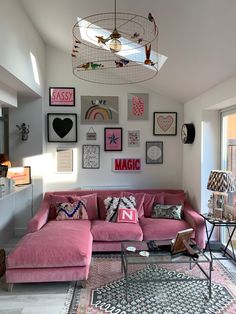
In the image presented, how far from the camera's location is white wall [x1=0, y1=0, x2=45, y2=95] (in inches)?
105


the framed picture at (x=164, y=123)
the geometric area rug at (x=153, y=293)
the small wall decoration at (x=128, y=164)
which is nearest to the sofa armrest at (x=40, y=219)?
the geometric area rug at (x=153, y=293)

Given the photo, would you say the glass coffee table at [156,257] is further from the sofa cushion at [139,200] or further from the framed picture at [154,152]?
the framed picture at [154,152]

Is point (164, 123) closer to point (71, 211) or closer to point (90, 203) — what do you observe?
point (90, 203)

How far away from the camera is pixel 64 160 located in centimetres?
452

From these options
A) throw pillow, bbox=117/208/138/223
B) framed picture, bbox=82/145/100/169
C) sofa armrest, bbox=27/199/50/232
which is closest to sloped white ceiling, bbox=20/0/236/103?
framed picture, bbox=82/145/100/169

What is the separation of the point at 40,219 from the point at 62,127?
1.58 meters

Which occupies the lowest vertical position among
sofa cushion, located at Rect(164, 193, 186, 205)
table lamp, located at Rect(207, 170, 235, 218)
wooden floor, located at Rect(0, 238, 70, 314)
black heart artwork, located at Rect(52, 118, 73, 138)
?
wooden floor, located at Rect(0, 238, 70, 314)

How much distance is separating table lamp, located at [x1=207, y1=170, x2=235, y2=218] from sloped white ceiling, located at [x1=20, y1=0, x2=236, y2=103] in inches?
44.0

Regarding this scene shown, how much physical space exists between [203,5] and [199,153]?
224cm

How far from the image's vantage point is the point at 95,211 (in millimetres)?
4043

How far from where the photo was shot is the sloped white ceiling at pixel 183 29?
2146mm

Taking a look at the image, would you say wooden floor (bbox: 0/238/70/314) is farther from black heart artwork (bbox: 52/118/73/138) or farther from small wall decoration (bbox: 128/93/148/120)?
small wall decoration (bbox: 128/93/148/120)

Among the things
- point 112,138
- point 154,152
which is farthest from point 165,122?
point 112,138

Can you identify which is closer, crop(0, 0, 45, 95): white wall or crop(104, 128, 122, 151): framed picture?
crop(0, 0, 45, 95): white wall
